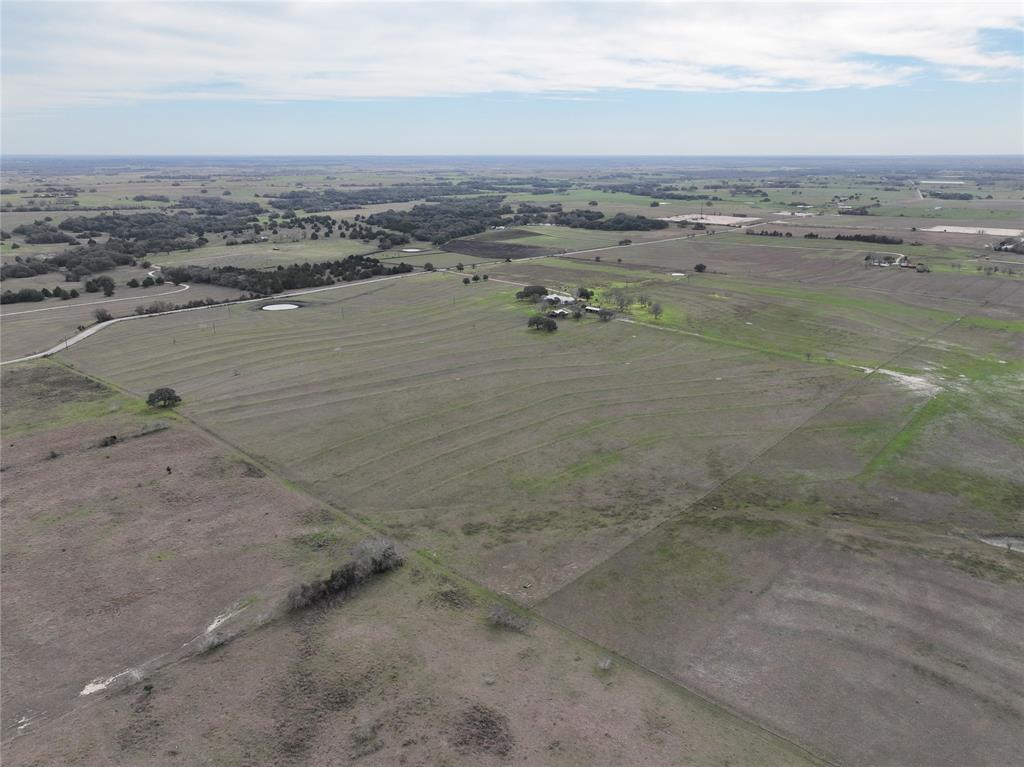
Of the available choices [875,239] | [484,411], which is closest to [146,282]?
[484,411]

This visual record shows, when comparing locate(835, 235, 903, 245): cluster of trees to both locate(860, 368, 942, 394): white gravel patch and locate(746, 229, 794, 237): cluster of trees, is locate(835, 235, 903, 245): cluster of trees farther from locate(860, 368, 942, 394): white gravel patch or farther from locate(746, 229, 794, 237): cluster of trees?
locate(860, 368, 942, 394): white gravel patch

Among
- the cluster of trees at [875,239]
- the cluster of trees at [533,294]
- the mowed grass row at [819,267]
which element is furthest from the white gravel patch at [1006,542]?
the cluster of trees at [875,239]

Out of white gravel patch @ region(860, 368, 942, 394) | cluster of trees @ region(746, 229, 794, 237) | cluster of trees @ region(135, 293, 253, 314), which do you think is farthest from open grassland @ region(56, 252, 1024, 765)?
cluster of trees @ region(746, 229, 794, 237)

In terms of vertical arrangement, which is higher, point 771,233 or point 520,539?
point 771,233

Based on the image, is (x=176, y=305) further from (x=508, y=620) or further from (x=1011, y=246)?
(x=1011, y=246)

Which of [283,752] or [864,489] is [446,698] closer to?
[283,752]

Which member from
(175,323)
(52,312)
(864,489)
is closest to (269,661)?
(864,489)
